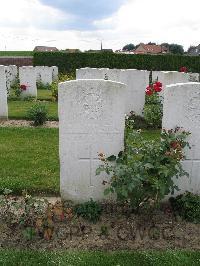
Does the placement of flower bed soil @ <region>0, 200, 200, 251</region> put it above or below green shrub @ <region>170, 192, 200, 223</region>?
below

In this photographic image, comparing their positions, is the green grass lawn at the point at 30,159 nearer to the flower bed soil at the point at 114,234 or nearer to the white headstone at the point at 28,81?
the flower bed soil at the point at 114,234

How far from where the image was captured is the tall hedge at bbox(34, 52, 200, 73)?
26391 millimetres

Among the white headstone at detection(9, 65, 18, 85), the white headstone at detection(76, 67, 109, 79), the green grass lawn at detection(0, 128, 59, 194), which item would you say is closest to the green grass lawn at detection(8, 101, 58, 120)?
the white headstone at detection(76, 67, 109, 79)

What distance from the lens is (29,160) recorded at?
6914mm

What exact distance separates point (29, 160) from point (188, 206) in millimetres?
3270

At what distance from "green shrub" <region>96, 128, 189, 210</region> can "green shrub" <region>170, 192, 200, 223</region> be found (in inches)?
15.0

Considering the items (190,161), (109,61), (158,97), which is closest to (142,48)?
(109,61)

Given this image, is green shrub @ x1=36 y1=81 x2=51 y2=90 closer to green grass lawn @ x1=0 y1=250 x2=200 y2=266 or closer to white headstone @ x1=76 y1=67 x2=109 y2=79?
white headstone @ x1=76 y1=67 x2=109 y2=79

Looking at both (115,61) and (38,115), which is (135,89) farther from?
(115,61)

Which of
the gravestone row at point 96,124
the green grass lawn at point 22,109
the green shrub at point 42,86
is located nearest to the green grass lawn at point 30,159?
the gravestone row at point 96,124

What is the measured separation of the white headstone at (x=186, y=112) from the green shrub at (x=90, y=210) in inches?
47.9

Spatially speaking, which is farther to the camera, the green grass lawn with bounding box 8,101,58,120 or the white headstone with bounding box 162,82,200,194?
the green grass lawn with bounding box 8,101,58,120

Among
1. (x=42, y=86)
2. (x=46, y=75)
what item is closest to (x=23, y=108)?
(x=42, y=86)

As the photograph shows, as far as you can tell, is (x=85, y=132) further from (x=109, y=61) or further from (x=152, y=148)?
(x=109, y=61)
